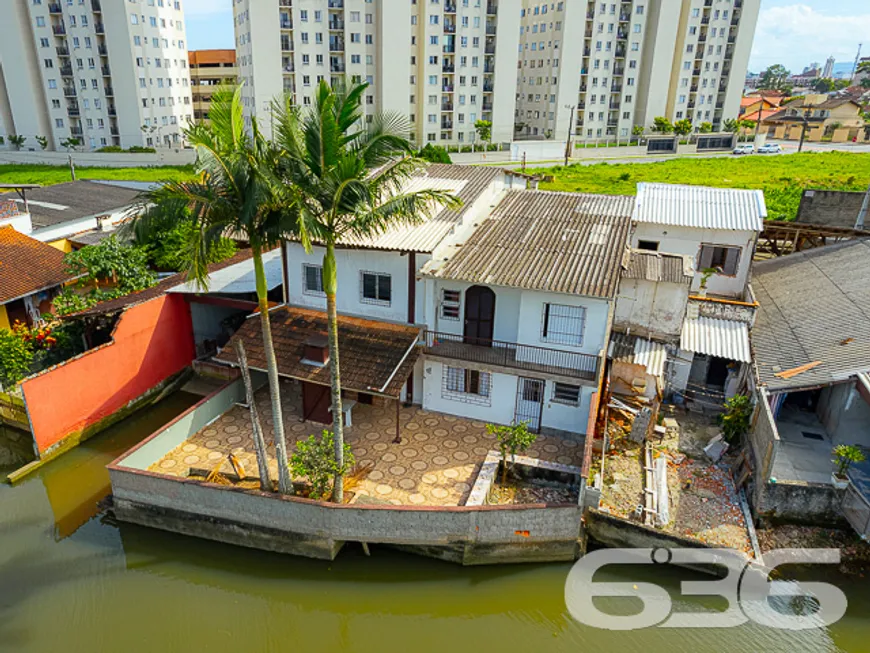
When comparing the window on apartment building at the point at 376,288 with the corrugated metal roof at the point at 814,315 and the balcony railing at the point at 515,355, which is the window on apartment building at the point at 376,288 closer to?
the balcony railing at the point at 515,355

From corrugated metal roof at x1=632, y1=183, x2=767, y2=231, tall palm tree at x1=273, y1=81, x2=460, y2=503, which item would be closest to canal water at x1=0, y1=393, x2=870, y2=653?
tall palm tree at x1=273, y1=81, x2=460, y2=503

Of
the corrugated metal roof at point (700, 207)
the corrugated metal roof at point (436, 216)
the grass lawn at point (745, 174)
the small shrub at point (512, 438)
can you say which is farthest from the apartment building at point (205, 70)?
the small shrub at point (512, 438)

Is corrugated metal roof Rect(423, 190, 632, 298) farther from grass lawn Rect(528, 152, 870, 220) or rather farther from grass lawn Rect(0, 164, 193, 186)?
grass lawn Rect(0, 164, 193, 186)

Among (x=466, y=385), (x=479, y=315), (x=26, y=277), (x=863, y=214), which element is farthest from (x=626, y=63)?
(x=26, y=277)

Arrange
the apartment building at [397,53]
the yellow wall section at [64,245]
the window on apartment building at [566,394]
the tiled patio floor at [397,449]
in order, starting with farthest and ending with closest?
1. the apartment building at [397,53]
2. the yellow wall section at [64,245]
3. the window on apartment building at [566,394]
4. the tiled patio floor at [397,449]

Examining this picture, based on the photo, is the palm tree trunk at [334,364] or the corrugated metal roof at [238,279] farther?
the corrugated metal roof at [238,279]
